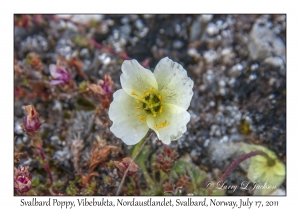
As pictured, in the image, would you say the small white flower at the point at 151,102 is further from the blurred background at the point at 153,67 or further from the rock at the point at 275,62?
the rock at the point at 275,62

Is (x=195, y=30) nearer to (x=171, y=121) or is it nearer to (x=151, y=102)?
(x=151, y=102)

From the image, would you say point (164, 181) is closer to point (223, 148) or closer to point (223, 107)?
point (223, 148)

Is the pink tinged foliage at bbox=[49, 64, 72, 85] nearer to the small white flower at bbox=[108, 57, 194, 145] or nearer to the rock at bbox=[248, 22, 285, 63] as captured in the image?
the small white flower at bbox=[108, 57, 194, 145]

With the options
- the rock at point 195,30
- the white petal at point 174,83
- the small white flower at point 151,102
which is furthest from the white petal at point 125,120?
the rock at point 195,30

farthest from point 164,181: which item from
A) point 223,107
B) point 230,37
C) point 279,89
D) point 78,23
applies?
point 78,23

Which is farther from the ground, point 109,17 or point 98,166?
point 109,17

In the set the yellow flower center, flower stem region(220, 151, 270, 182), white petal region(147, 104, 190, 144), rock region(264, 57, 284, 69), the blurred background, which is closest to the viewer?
white petal region(147, 104, 190, 144)

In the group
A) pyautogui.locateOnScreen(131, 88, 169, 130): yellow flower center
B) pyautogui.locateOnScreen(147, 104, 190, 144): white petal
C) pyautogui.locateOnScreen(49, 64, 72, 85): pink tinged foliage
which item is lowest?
pyautogui.locateOnScreen(147, 104, 190, 144): white petal

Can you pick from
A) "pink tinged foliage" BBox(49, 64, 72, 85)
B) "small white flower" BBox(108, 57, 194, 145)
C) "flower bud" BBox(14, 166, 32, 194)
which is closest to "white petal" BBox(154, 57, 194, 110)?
"small white flower" BBox(108, 57, 194, 145)

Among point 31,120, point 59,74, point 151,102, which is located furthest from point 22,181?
point 151,102
